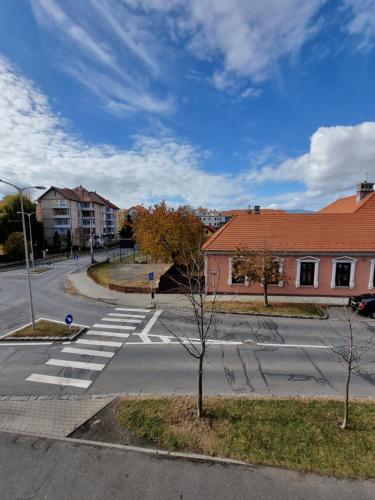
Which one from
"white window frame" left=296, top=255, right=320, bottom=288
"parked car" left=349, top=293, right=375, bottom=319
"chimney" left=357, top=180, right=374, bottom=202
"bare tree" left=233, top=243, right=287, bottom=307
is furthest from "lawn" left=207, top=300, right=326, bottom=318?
"chimney" left=357, top=180, right=374, bottom=202

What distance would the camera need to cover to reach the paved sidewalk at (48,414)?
23.1ft

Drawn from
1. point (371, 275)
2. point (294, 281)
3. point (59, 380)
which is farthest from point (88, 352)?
point (371, 275)

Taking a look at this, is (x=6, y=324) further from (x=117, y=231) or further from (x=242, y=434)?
(x=117, y=231)

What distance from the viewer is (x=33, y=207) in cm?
5531

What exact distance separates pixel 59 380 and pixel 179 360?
4693 mm

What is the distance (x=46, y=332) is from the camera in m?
13.7

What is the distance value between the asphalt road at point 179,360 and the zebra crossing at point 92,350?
0.04 metres

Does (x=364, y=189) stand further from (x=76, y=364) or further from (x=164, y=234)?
(x=76, y=364)

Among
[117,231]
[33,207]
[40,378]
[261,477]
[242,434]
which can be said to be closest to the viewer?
[261,477]

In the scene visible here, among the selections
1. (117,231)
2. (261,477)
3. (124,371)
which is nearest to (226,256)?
(124,371)

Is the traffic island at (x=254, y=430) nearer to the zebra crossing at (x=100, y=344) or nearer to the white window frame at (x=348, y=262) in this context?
the zebra crossing at (x=100, y=344)

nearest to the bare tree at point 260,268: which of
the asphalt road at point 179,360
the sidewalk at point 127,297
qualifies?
the asphalt road at point 179,360

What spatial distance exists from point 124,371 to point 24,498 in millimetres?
5306

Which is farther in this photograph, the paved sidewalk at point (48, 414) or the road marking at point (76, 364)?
the road marking at point (76, 364)
